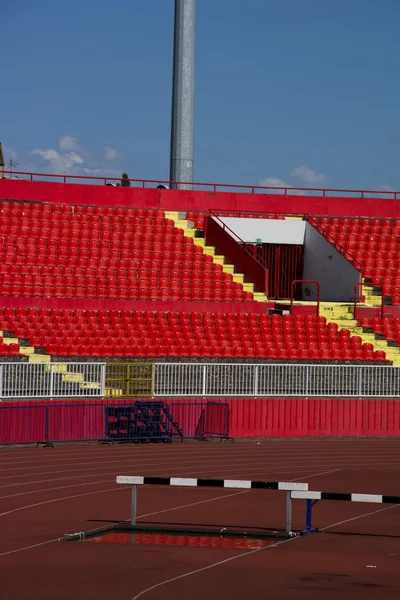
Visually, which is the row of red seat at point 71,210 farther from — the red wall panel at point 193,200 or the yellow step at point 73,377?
the yellow step at point 73,377

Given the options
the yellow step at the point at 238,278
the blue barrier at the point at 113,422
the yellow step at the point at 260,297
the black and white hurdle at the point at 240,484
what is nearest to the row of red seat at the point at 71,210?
the yellow step at the point at 238,278

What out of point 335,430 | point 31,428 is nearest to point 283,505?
point 31,428

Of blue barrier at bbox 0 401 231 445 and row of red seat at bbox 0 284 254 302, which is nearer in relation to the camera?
blue barrier at bbox 0 401 231 445

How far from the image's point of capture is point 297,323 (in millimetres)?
31766

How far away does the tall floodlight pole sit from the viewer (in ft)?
133

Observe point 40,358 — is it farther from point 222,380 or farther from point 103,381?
point 222,380

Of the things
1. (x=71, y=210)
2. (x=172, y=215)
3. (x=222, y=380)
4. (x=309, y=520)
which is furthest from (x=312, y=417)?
(x=309, y=520)

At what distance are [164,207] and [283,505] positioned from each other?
24077mm

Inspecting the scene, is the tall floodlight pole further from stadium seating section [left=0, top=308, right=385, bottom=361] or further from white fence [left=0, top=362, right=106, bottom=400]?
white fence [left=0, top=362, right=106, bottom=400]

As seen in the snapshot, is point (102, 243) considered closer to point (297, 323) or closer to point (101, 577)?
point (297, 323)

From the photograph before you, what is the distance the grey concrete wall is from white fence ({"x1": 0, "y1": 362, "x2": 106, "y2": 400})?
12785mm

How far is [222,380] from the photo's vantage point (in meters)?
26.6

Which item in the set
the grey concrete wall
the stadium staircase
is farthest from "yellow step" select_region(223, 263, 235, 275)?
the grey concrete wall

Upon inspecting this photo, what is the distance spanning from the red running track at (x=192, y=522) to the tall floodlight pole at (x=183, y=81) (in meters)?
18.3
